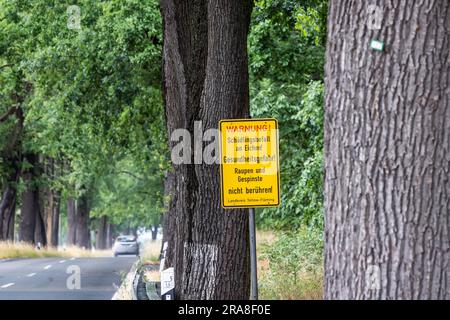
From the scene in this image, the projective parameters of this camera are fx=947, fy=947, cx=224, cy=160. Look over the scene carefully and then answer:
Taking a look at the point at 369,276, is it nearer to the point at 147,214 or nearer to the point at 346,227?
the point at 346,227

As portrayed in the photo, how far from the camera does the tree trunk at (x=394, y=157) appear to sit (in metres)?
5.08

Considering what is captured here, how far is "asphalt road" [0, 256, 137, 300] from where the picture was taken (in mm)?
20081

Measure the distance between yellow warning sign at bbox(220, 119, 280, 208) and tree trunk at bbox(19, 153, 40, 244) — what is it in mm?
41462

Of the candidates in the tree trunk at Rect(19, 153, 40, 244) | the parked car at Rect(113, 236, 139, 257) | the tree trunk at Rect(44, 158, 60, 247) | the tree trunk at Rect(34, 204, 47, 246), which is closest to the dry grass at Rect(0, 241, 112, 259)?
the tree trunk at Rect(19, 153, 40, 244)

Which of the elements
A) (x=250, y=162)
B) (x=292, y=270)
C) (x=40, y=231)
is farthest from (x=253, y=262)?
(x=40, y=231)

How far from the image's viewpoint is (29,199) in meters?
51.3

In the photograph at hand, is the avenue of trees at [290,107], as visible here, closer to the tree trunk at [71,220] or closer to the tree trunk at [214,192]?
the tree trunk at [214,192]

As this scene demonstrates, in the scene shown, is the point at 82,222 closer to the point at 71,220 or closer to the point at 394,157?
the point at 71,220

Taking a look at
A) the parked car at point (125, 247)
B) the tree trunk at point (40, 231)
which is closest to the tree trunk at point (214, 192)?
the tree trunk at point (40, 231)

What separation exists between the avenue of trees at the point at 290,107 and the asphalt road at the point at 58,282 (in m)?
2.57

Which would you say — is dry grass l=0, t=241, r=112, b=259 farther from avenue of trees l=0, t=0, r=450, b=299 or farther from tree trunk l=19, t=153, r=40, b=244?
avenue of trees l=0, t=0, r=450, b=299

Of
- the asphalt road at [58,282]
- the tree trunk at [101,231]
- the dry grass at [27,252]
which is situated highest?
the asphalt road at [58,282]

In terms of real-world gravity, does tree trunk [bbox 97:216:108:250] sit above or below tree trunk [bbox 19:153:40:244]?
below

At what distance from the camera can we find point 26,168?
162 ft
